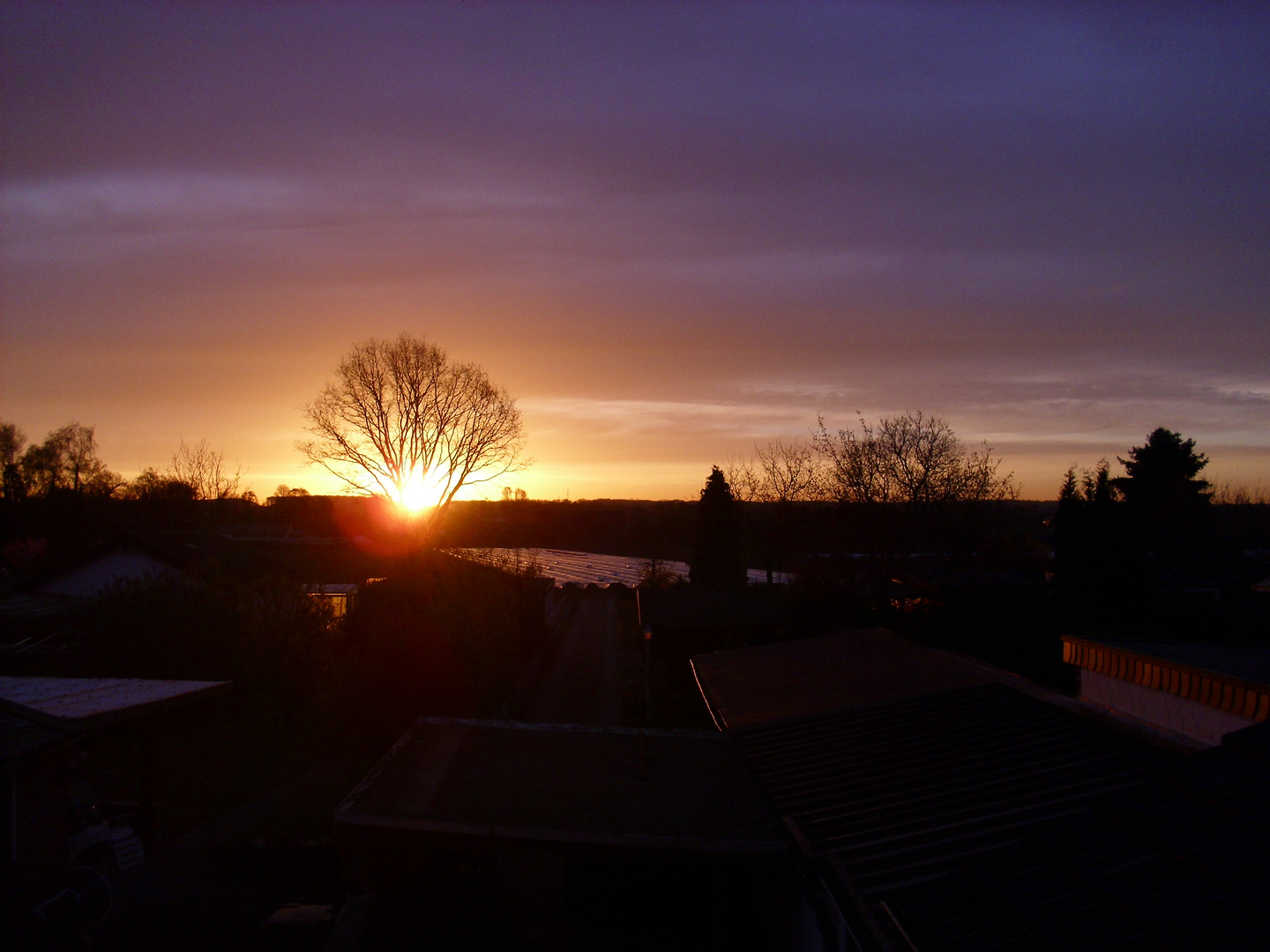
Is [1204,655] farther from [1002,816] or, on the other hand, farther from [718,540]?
[718,540]

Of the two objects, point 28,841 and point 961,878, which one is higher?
point 961,878

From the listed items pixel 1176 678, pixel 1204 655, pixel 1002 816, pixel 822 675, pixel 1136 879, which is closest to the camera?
pixel 1136 879

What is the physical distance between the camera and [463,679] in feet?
62.6

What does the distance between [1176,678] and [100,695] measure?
16.0 meters

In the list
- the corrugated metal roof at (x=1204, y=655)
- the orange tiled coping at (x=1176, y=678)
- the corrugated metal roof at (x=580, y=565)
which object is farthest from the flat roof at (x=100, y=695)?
the corrugated metal roof at (x=580, y=565)

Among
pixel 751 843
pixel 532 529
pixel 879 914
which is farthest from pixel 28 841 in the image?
pixel 532 529

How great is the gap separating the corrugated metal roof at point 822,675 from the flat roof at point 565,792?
5.01 ft

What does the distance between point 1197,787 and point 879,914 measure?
80.6 inches

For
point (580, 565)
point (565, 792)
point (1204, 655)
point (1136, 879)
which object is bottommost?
point (565, 792)

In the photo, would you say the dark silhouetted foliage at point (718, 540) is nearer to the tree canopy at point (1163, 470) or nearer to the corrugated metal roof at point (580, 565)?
the corrugated metal roof at point (580, 565)

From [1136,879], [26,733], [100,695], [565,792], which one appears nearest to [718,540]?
[100,695]

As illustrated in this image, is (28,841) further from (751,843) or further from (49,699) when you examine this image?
(751,843)

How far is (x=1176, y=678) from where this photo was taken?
294 inches

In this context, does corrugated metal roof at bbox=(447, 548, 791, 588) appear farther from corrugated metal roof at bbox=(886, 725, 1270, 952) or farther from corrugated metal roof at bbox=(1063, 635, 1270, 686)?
corrugated metal roof at bbox=(886, 725, 1270, 952)
